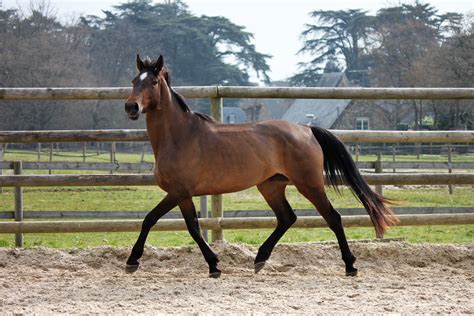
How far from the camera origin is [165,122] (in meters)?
6.43

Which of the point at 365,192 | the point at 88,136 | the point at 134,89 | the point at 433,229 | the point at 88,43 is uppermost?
the point at 88,43

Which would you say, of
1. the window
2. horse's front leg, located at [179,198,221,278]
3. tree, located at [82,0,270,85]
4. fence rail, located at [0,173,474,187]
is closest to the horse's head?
horse's front leg, located at [179,198,221,278]

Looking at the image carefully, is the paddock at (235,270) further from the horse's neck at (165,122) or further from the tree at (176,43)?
the tree at (176,43)

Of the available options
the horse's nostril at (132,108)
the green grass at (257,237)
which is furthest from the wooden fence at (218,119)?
the green grass at (257,237)

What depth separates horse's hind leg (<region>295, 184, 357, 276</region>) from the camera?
6527 millimetres

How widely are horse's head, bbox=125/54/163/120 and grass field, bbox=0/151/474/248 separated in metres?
2.71

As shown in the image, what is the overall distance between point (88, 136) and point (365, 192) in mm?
2749

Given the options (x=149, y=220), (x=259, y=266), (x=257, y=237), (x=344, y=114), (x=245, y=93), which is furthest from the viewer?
(x=344, y=114)

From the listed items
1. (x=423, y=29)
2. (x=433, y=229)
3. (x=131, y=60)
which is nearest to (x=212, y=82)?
(x=131, y=60)

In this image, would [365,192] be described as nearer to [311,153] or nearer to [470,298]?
[311,153]

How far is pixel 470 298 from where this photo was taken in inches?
209

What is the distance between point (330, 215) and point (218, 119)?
164cm

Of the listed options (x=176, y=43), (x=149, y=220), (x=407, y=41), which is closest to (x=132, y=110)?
(x=149, y=220)

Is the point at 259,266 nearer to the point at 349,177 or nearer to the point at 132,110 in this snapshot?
the point at 349,177
